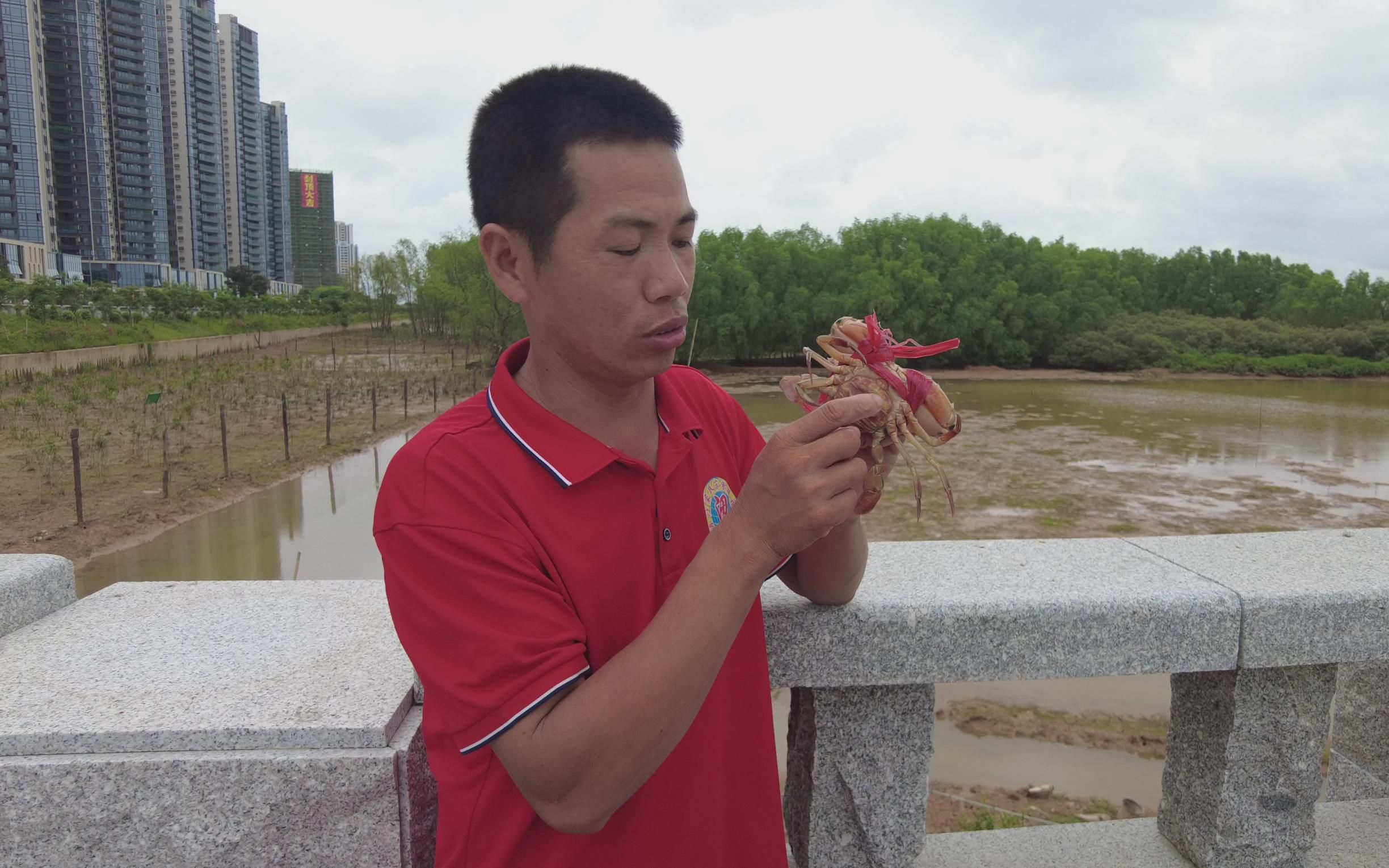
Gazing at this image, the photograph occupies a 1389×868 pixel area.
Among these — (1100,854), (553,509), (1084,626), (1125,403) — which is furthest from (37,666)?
(1125,403)

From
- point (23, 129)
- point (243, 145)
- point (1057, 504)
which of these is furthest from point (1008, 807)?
point (243, 145)

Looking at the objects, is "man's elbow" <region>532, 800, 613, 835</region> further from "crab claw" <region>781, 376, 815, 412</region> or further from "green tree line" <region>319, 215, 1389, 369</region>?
"green tree line" <region>319, 215, 1389, 369</region>

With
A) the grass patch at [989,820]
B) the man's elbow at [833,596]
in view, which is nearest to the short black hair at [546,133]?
the man's elbow at [833,596]

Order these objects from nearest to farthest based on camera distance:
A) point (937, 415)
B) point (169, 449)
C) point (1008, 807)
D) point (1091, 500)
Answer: point (937, 415) → point (1008, 807) → point (1091, 500) → point (169, 449)

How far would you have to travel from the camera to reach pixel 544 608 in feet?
3.83

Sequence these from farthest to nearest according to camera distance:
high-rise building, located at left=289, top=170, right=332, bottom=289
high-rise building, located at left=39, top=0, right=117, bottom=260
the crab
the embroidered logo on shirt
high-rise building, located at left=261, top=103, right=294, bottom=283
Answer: high-rise building, located at left=289, top=170, right=332, bottom=289 → high-rise building, located at left=261, top=103, right=294, bottom=283 → high-rise building, located at left=39, top=0, right=117, bottom=260 → the crab → the embroidered logo on shirt

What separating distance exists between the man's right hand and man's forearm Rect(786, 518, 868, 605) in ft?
1.05

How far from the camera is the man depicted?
1147 millimetres

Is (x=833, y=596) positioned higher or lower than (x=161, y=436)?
higher

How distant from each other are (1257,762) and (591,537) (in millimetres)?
1799

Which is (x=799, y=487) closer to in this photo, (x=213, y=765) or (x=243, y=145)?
(x=213, y=765)

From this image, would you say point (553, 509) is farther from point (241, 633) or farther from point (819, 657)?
point (241, 633)

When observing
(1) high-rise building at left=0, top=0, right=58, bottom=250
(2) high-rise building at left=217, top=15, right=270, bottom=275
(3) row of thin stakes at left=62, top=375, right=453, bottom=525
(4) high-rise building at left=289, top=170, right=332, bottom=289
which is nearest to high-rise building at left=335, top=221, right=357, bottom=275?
(4) high-rise building at left=289, top=170, right=332, bottom=289

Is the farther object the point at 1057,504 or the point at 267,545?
the point at 1057,504
